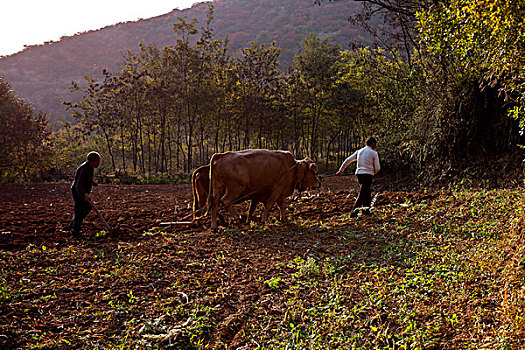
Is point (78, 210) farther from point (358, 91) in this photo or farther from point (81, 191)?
point (358, 91)

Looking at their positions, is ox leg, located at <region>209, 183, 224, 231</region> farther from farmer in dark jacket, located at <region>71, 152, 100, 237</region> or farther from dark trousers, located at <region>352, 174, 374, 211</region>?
dark trousers, located at <region>352, 174, 374, 211</region>

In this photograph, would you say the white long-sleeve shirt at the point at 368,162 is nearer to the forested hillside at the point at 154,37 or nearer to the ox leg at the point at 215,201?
the ox leg at the point at 215,201

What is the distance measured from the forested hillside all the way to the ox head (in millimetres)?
109572

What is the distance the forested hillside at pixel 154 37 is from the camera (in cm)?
12950

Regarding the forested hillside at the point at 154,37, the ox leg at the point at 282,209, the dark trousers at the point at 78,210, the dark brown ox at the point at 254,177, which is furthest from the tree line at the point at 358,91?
the forested hillside at the point at 154,37

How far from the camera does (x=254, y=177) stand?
9.00 meters

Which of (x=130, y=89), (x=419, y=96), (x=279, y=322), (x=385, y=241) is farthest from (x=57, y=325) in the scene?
(x=130, y=89)

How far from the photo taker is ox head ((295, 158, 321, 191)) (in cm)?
975

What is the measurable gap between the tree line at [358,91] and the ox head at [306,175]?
461 cm

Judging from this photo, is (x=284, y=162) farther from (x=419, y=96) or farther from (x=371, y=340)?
(x=419, y=96)

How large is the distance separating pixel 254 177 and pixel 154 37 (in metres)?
174

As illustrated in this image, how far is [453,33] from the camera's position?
9305 millimetres

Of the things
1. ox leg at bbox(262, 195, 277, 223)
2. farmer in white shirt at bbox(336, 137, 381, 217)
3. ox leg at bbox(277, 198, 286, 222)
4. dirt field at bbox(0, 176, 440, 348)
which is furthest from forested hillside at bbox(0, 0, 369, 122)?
dirt field at bbox(0, 176, 440, 348)

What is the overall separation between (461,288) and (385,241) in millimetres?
2626
